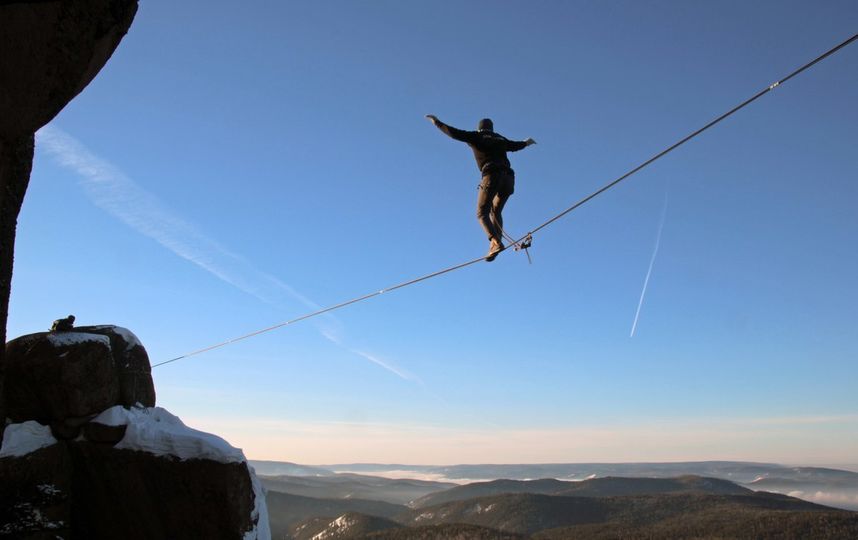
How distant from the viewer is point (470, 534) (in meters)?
195

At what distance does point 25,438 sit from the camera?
12.5m

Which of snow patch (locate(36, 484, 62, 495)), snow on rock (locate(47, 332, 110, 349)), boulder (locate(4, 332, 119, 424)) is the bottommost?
snow patch (locate(36, 484, 62, 495))

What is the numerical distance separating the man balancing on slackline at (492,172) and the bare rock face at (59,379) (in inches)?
369

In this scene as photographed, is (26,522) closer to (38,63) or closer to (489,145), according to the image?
(38,63)

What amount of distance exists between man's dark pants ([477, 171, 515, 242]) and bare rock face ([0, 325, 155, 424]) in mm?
9390

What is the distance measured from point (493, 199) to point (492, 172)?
574 mm

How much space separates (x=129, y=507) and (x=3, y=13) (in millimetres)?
10828

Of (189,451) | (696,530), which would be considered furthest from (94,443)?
(696,530)

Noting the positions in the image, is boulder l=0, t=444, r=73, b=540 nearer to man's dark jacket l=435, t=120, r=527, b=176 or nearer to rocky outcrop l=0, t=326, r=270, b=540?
rocky outcrop l=0, t=326, r=270, b=540

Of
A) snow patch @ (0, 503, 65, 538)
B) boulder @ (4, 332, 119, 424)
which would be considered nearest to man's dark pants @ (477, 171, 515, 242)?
boulder @ (4, 332, 119, 424)

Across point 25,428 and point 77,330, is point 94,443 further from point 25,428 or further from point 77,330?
point 77,330

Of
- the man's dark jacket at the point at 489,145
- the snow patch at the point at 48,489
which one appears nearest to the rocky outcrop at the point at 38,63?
the snow patch at the point at 48,489

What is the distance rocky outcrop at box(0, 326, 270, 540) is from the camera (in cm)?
1304

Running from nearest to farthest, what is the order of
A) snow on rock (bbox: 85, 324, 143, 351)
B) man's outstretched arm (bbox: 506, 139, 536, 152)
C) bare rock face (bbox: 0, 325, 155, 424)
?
man's outstretched arm (bbox: 506, 139, 536, 152) < bare rock face (bbox: 0, 325, 155, 424) < snow on rock (bbox: 85, 324, 143, 351)
